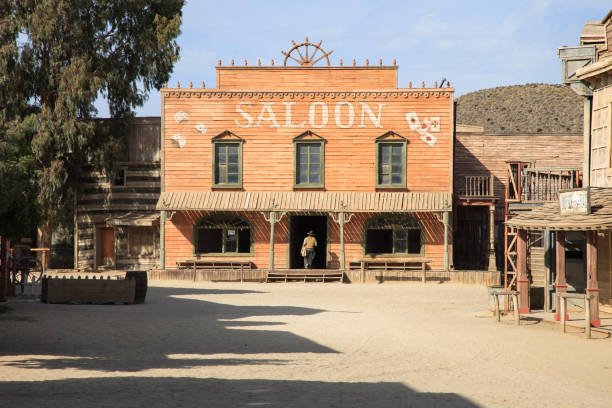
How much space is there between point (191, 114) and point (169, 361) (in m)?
19.0

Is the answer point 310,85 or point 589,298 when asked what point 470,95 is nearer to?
point 310,85

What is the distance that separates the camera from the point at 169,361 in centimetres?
995

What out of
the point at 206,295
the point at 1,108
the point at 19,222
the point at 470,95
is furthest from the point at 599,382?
the point at 470,95

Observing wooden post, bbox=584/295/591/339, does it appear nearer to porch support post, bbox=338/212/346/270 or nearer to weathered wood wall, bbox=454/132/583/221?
porch support post, bbox=338/212/346/270

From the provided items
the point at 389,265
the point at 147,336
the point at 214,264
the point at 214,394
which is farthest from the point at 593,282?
the point at 214,264

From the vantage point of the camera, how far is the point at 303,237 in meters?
30.8

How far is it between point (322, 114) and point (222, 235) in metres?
6.02

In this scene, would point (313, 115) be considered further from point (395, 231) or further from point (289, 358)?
point (289, 358)

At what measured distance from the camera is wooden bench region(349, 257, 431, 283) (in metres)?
26.0

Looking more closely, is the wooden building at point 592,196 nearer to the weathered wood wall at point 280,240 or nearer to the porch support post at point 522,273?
the porch support post at point 522,273

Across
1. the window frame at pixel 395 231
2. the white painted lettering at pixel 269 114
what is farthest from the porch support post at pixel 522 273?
the white painted lettering at pixel 269 114

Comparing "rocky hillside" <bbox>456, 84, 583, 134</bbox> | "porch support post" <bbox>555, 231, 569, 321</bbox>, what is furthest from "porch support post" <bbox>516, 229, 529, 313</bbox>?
"rocky hillside" <bbox>456, 84, 583, 134</bbox>

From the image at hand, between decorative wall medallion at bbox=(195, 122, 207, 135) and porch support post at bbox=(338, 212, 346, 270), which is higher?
decorative wall medallion at bbox=(195, 122, 207, 135)

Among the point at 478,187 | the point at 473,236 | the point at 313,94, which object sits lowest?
the point at 473,236
